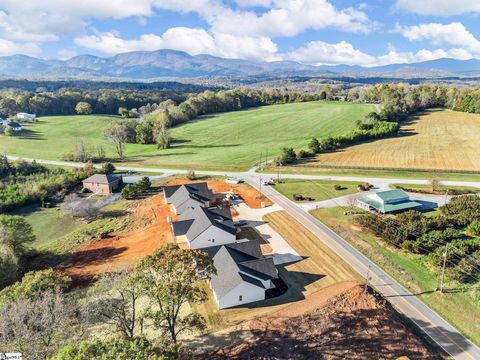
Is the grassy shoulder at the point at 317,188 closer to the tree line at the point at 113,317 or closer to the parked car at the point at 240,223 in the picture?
the parked car at the point at 240,223

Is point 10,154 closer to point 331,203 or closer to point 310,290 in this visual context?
point 331,203

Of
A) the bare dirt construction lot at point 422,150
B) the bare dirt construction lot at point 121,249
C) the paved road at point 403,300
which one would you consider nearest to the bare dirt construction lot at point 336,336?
the paved road at point 403,300

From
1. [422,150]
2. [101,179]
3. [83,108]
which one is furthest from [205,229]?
[83,108]

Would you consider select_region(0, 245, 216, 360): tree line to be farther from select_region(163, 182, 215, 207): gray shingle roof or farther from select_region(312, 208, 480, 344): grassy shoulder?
select_region(163, 182, 215, 207): gray shingle roof

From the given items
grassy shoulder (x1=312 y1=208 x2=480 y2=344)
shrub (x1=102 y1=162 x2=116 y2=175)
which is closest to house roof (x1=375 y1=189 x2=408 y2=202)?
grassy shoulder (x1=312 y1=208 x2=480 y2=344)

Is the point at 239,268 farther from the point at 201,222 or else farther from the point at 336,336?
the point at 201,222

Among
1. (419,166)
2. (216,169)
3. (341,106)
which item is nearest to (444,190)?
(419,166)
